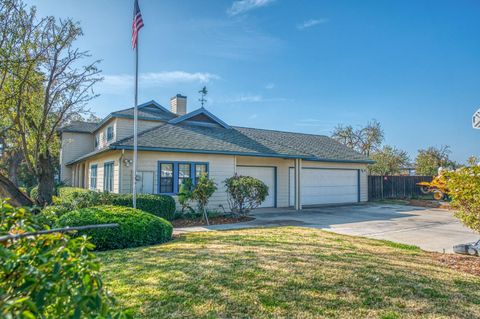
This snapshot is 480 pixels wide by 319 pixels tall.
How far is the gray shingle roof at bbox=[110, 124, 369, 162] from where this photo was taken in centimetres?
1268

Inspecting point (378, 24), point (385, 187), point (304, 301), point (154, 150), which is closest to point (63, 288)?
point (304, 301)

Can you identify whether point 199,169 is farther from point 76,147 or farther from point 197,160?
point 76,147

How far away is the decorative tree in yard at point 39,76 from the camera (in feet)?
33.7

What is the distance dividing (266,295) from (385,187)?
1973cm

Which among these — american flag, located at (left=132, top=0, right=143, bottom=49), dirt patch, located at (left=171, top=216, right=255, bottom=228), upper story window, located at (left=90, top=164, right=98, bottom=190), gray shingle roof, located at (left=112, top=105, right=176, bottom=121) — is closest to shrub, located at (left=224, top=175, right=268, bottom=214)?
dirt patch, located at (left=171, top=216, right=255, bottom=228)

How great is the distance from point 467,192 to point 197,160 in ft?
31.6

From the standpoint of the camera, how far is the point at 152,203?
11.2m

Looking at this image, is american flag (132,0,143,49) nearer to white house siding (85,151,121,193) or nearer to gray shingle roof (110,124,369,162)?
gray shingle roof (110,124,369,162)

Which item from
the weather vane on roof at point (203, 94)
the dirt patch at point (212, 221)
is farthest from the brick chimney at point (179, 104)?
the dirt patch at point (212, 221)

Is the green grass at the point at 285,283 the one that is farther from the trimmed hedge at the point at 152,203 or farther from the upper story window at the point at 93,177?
the upper story window at the point at 93,177

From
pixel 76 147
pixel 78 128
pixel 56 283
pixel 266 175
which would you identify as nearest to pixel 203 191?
pixel 266 175

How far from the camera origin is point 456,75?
50.8 feet

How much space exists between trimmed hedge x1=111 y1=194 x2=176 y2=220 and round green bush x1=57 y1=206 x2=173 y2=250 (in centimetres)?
312

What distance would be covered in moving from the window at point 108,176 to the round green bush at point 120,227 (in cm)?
620
